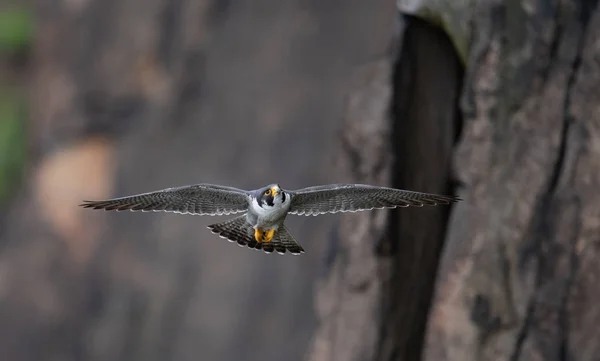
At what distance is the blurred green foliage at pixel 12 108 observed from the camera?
712 inches

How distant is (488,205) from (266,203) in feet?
6.21

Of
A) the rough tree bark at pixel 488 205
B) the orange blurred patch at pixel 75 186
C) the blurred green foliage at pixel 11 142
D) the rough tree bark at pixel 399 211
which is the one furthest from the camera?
the blurred green foliage at pixel 11 142

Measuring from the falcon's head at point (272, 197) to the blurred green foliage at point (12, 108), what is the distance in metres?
11.7

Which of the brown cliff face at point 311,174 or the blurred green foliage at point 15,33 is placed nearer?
the brown cliff face at point 311,174

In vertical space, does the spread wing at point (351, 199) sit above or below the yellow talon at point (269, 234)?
above

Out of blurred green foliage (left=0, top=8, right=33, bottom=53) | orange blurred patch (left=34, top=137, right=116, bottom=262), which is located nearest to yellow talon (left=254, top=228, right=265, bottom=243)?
orange blurred patch (left=34, top=137, right=116, bottom=262)

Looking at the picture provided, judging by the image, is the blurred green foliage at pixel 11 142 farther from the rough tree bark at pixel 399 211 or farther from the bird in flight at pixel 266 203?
the bird in flight at pixel 266 203

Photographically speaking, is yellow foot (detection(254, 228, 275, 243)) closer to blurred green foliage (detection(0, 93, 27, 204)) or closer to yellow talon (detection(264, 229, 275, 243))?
yellow talon (detection(264, 229, 275, 243))

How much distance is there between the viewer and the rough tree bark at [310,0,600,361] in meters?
7.65

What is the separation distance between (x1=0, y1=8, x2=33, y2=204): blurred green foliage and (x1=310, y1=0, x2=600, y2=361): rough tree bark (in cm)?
1048

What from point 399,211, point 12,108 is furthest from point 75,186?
point 399,211

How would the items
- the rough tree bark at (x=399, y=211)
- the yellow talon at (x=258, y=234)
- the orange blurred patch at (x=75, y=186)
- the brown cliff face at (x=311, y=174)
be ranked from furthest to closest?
the orange blurred patch at (x=75, y=186), the rough tree bark at (x=399, y=211), the brown cliff face at (x=311, y=174), the yellow talon at (x=258, y=234)

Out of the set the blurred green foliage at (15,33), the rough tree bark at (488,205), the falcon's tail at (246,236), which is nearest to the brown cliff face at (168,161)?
the blurred green foliage at (15,33)

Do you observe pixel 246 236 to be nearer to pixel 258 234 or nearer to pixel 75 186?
pixel 258 234
